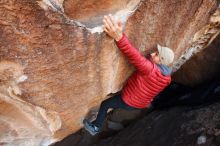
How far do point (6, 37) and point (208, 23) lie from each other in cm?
171

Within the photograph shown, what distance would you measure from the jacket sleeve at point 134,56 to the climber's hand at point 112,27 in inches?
2.3

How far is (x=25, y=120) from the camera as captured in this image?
2.96 m

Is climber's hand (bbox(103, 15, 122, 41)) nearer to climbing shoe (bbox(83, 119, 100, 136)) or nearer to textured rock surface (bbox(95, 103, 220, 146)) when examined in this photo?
climbing shoe (bbox(83, 119, 100, 136))

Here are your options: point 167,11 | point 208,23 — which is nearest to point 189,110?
point 208,23

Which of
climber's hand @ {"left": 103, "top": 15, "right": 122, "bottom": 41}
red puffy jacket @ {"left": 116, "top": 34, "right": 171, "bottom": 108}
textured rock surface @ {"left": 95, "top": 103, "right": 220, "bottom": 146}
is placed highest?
climber's hand @ {"left": 103, "top": 15, "right": 122, "bottom": 41}

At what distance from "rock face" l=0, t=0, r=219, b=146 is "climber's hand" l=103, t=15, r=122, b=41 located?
0.05 m

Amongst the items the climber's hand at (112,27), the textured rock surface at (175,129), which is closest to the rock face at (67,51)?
the climber's hand at (112,27)

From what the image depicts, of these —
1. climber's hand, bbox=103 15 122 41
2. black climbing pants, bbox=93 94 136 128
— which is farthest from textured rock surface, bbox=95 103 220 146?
climber's hand, bbox=103 15 122 41

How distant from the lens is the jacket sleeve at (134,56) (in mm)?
2516

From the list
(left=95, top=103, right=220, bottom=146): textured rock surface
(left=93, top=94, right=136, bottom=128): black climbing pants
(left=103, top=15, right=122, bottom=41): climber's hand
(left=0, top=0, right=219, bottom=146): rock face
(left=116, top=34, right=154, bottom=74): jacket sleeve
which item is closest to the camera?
(left=0, top=0, right=219, bottom=146): rock face

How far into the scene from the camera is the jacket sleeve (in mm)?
2516

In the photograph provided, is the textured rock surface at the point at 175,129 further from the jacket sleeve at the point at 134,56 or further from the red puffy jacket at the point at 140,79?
the jacket sleeve at the point at 134,56

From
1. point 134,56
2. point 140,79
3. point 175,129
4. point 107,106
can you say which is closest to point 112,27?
point 134,56

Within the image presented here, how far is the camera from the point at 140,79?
9.43ft
